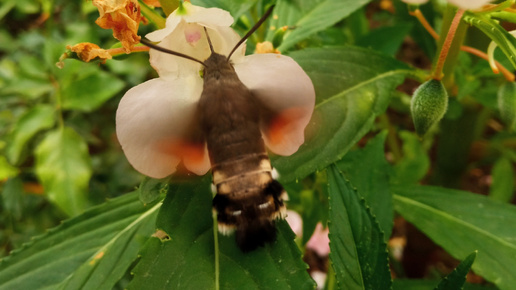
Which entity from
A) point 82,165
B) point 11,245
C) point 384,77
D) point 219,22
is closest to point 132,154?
point 219,22

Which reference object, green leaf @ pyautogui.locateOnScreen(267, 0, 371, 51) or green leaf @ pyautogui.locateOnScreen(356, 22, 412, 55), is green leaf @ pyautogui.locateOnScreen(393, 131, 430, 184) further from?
green leaf @ pyautogui.locateOnScreen(267, 0, 371, 51)

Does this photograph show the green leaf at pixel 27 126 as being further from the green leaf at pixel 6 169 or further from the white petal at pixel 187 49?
the white petal at pixel 187 49

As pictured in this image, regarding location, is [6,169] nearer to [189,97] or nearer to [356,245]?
[189,97]

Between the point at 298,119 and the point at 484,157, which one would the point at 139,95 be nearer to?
the point at 298,119

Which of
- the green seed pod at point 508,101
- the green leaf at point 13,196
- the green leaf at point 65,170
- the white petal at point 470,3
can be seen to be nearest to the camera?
the white petal at point 470,3

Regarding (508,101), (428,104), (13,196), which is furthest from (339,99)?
(13,196)

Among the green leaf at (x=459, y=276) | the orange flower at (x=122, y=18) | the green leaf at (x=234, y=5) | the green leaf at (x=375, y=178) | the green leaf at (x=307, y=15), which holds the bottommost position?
the green leaf at (x=375, y=178)

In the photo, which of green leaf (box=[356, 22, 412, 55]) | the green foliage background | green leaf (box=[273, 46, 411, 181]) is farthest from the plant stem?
green leaf (box=[356, 22, 412, 55])

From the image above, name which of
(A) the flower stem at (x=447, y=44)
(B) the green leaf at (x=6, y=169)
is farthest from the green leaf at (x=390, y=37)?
(B) the green leaf at (x=6, y=169)
